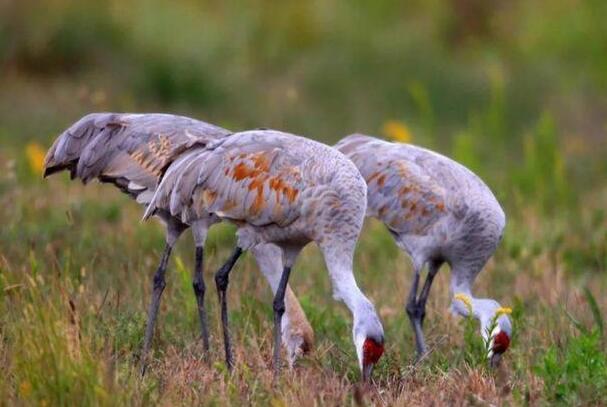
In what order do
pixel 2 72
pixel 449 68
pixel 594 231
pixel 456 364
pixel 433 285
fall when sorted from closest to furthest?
pixel 456 364 → pixel 433 285 → pixel 594 231 → pixel 2 72 → pixel 449 68

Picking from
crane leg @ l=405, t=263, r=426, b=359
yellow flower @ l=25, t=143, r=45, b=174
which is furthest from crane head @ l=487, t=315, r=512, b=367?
yellow flower @ l=25, t=143, r=45, b=174

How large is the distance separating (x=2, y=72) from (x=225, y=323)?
7309 mm

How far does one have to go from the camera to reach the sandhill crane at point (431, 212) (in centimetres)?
752

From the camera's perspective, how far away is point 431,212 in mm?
7617

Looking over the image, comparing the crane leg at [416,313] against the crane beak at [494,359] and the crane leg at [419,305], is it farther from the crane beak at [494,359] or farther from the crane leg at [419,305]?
the crane beak at [494,359]

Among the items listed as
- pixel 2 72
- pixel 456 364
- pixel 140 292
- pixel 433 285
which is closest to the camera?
pixel 456 364

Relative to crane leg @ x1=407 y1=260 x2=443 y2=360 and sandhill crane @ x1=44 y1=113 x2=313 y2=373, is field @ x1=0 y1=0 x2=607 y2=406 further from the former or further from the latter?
sandhill crane @ x1=44 y1=113 x2=313 y2=373

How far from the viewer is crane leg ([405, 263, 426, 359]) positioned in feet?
23.7

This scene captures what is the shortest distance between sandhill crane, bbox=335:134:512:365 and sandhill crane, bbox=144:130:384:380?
992mm

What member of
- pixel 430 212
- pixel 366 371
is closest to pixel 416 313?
pixel 430 212

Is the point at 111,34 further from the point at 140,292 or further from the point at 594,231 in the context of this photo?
the point at 140,292

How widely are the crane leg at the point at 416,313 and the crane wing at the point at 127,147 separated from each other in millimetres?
1321

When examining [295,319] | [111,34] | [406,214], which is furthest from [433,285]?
[111,34]

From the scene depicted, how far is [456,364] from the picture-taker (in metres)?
6.53
